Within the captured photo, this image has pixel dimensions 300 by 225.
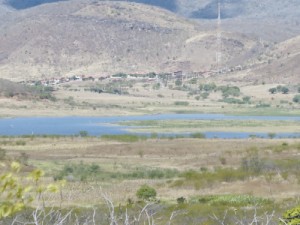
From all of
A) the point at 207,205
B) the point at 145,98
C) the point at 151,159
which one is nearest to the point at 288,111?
the point at 145,98

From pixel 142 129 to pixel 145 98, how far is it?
52796 mm

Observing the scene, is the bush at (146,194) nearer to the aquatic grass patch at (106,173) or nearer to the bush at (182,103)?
the aquatic grass patch at (106,173)

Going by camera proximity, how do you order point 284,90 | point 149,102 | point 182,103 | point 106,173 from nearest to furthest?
point 106,173 → point 182,103 → point 149,102 → point 284,90

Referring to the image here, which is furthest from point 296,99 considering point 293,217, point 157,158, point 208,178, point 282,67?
point 293,217

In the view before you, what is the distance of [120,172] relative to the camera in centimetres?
4066

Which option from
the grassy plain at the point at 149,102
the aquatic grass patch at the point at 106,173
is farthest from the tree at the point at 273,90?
the aquatic grass patch at the point at 106,173

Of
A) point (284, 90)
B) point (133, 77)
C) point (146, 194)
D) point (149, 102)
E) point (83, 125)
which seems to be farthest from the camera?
point (133, 77)

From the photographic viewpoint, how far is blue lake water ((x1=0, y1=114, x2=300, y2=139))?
244 ft

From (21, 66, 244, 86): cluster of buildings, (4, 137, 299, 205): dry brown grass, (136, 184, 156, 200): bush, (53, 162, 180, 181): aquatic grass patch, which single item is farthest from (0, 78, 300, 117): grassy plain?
(136, 184, 156, 200): bush

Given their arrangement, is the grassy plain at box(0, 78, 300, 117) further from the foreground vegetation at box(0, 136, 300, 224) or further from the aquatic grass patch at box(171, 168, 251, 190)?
the aquatic grass patch at box(171, 168, 251, 190)

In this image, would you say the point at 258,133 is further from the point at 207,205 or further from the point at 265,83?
the point at 265,83

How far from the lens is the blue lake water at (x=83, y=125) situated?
74.5 metres

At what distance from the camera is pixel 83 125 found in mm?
88000

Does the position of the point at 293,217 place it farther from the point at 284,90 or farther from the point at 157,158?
the point at 284,90
